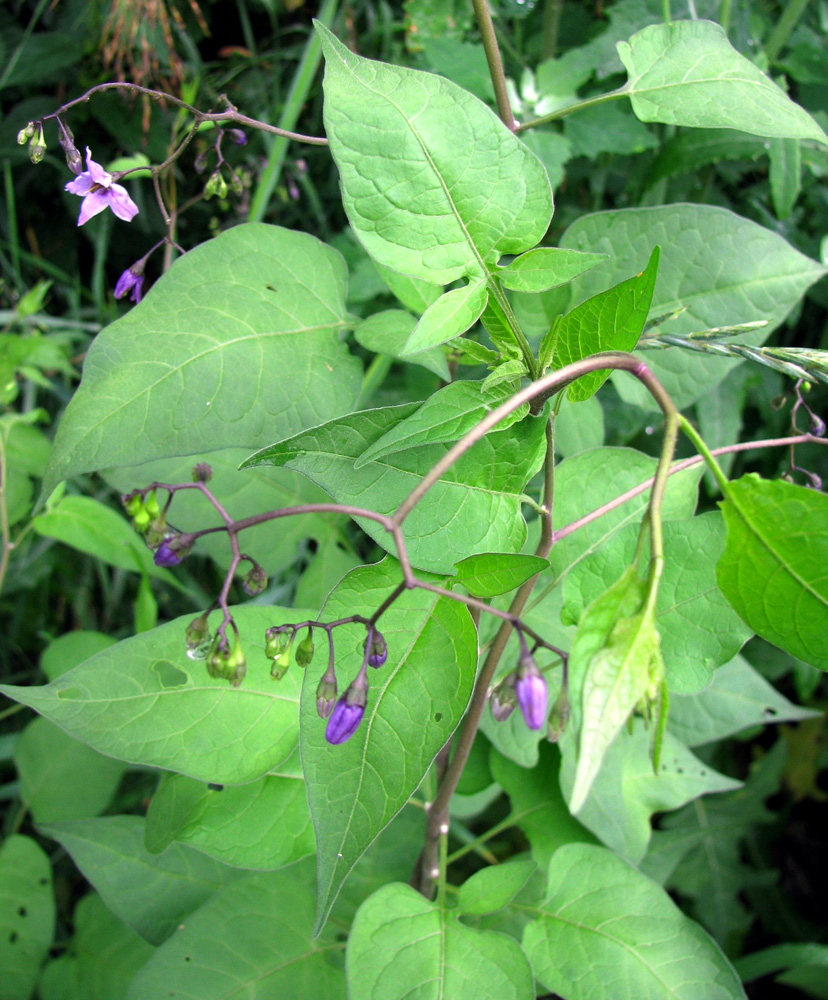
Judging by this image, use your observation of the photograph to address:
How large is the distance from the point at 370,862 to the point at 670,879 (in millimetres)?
809

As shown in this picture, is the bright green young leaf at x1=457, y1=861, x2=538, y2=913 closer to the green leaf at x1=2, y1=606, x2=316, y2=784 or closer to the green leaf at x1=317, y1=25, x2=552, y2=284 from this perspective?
the green leaf at x1=2, y1=606, x2=316, y2=784

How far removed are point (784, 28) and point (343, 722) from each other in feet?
5.02

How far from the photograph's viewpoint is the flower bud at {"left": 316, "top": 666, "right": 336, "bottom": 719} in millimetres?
547

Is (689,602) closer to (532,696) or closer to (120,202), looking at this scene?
(532,696)

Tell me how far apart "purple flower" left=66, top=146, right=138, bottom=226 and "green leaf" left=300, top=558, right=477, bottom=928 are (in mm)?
483

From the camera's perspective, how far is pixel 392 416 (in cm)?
62

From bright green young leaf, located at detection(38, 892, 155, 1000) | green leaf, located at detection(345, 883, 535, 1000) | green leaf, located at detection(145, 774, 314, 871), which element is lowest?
bright green young leaf, located at detection(38, 892, 155, 1000)

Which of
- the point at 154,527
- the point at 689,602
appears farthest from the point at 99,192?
the point at 689,602

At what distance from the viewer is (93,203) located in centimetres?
77

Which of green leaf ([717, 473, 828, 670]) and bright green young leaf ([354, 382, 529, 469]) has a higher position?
bright green young leaf ([354, 382, 529, 469])

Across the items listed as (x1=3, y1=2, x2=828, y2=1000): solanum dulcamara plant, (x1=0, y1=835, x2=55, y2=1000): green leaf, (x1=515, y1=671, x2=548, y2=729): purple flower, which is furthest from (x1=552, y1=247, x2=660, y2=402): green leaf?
(x1=0, y1=835, x2=55, y2=1000): green leaf

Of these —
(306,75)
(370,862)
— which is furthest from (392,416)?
(306,75)

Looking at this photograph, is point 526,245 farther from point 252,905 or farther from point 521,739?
point 252,905

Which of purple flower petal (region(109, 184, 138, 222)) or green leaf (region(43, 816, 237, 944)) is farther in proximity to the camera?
green leaf (region(43, 816, 237, 944))
